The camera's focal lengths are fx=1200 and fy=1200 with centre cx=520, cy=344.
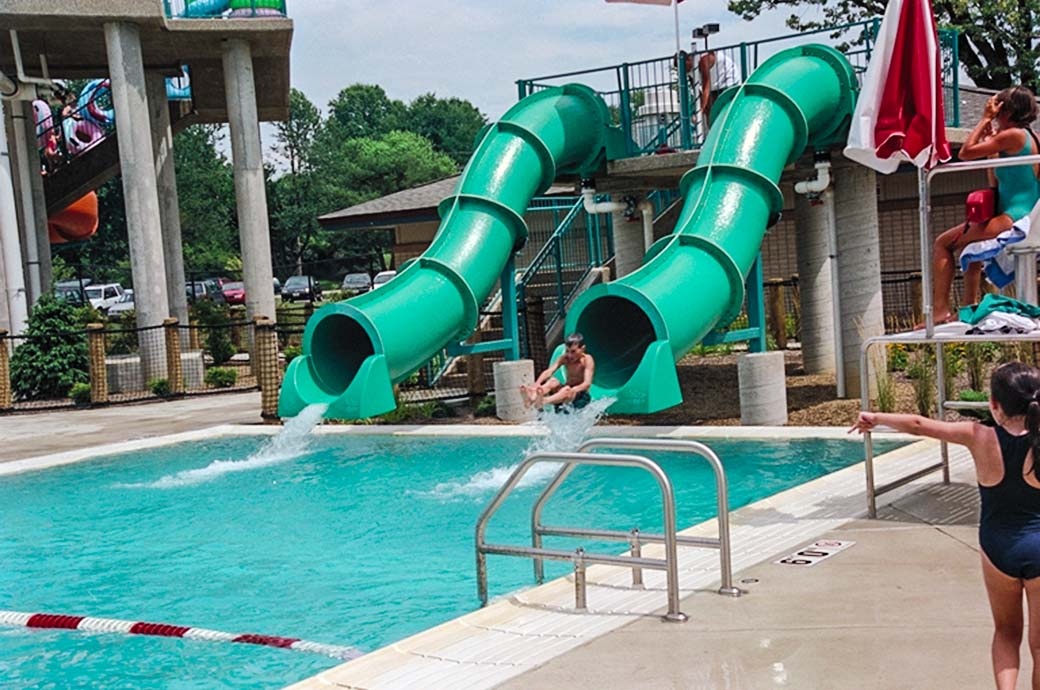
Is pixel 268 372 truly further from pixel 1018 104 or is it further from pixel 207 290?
pixel 207 290

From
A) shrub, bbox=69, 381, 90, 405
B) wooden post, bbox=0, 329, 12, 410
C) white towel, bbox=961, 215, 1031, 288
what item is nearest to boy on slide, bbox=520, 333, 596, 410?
white towel, bbox=961, 215, 1031, 288

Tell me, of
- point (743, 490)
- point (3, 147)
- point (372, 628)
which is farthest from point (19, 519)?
point (3, 147)

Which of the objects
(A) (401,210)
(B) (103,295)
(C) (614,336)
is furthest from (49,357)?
(B) (103,295)

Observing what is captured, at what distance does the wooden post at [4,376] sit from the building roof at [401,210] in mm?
8707

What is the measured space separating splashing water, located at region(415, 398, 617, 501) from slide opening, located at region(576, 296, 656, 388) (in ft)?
3.17

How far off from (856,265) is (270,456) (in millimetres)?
7623

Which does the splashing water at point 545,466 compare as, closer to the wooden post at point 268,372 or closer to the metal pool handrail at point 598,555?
the metal pool handrail at point 598,555

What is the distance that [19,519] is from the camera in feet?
39.3

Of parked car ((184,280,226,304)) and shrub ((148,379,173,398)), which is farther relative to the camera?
parked car ((184,280,226,304))

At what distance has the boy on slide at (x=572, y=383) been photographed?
12156 millimetres

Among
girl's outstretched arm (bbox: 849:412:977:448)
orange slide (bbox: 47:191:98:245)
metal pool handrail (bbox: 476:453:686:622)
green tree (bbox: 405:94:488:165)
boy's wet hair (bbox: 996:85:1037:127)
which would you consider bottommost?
metal pool handrail (bbox: 476:453:686:622)

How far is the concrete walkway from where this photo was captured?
55.2ft

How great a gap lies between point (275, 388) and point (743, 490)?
8.93m

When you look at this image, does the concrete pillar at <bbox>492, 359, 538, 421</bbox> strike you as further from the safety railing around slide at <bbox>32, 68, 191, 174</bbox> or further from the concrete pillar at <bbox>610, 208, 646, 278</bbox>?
the safety railing around slide at <bbox>32, 68, 191, 174</bbox>
